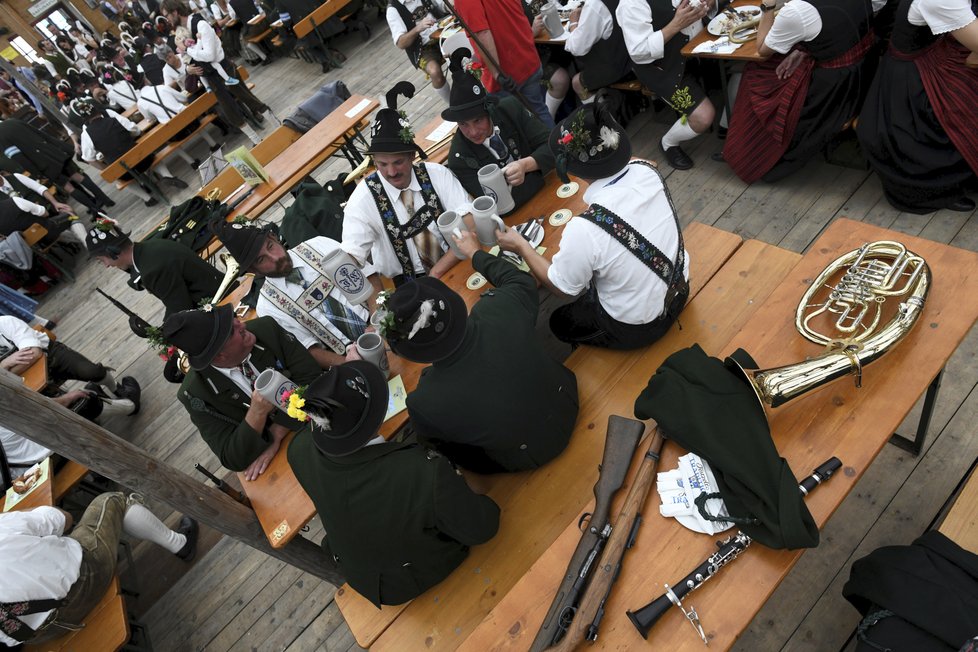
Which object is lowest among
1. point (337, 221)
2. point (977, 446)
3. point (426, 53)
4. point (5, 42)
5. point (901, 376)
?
point (977, 446)

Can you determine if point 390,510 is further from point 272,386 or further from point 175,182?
point 175,182

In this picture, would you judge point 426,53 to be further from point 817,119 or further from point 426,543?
point 426,543

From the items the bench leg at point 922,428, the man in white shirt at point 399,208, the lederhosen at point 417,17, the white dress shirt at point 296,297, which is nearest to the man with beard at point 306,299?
the white dress shirt at point 296,297

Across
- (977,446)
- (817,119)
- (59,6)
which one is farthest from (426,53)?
(59,6)

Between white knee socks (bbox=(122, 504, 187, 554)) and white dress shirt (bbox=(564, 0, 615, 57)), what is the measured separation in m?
4.84

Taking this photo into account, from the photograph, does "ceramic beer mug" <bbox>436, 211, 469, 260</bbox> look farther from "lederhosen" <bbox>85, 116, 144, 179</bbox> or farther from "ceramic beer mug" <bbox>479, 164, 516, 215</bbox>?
"lederhosen" <bbox>85, 116, 144, 179</bbox>

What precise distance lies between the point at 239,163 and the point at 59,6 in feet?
61.1

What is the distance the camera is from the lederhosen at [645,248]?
237 centimetres

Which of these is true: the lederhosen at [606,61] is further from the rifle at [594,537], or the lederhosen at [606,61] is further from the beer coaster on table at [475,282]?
the rifle at [594,537]

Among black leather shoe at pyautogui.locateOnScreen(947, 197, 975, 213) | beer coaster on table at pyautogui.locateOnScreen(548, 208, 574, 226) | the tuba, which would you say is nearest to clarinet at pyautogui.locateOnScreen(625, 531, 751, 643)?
the tuba

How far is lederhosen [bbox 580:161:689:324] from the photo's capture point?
237 cm

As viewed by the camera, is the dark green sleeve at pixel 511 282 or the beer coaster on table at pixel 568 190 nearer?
the dark green sleeve at pixel 511 282

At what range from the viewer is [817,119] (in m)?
3.72

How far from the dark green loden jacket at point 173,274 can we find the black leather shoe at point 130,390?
4.99 ft
